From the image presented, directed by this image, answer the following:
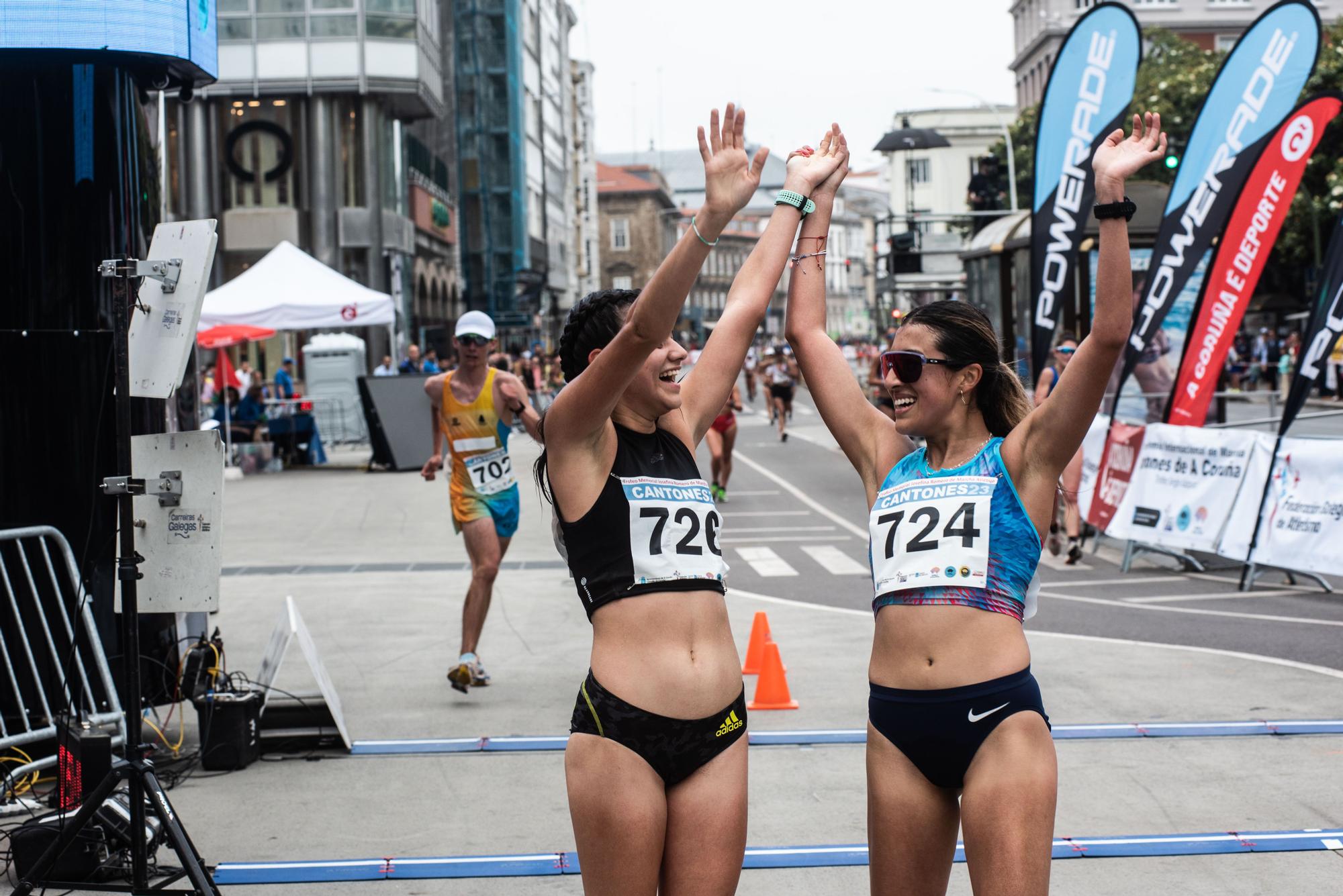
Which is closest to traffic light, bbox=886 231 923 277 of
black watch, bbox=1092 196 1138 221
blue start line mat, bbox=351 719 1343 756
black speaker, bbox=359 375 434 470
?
black speaker, bbox=359 375 434 470

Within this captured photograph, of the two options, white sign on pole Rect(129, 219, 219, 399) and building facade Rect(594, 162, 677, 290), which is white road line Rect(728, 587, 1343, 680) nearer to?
white sign on pole Rect(129, 219, 219, 399)

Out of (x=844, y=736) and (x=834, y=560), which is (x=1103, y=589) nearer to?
(x=834, y=560)

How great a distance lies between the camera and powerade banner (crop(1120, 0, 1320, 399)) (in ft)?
42.1

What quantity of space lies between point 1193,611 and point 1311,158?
35.2m

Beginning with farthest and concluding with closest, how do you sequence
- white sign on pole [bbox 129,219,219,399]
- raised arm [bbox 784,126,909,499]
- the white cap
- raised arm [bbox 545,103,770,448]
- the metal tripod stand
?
the white cap → white sign on pole [bbox 129,219,219,399] → the metal tripod stand → raised arm [bbox 784,126,909,499] → raised arm [bbox 545,103,770,448]

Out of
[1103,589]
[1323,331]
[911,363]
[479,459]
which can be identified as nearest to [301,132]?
[1103,589]

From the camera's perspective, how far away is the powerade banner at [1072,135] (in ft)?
46.3

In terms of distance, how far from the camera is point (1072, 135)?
14.5 m

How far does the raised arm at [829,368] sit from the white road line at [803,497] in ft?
38.2

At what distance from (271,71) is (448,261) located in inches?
695

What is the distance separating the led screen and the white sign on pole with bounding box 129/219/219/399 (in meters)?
1.97

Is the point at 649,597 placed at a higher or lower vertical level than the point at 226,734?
higher

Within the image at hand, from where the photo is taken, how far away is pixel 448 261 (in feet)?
194

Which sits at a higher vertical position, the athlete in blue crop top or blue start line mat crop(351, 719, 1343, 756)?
the athlete in blue crop top
